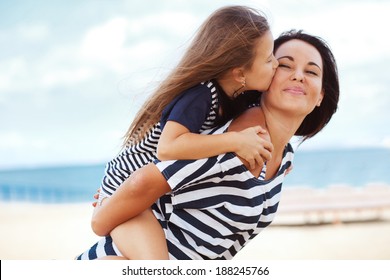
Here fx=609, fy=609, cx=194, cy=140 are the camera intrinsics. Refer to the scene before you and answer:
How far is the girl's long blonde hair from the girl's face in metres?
0.02

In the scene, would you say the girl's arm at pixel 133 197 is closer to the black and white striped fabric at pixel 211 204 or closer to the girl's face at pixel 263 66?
the black and white striped fabric at pixel 211 204

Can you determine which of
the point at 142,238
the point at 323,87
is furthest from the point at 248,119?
the point at 142,238

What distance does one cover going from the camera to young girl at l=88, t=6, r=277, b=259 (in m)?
1.83

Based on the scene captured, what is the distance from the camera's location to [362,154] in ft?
59.7

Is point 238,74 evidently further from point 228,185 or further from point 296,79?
point 228,185

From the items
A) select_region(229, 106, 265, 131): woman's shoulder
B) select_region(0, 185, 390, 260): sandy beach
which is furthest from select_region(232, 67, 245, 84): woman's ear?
select_region(0, 185, 390, 260): sandy beach

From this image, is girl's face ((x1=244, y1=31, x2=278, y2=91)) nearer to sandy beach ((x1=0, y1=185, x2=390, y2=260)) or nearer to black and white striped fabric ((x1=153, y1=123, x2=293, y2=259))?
black and white striped fabric ((x1=153, y1=123, x2=293, y2=259))

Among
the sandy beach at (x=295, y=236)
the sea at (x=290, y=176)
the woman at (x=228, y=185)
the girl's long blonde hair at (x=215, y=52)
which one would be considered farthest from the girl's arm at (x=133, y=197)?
the sea at (x=290, y=176)

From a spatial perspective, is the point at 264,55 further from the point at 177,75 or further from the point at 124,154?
the point at 124,154

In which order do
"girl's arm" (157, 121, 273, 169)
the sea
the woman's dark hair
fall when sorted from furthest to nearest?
the sea
the woman's dark hair
"girl's arm" (157, 121, 273, 169)

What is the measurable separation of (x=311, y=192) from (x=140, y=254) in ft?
21.1

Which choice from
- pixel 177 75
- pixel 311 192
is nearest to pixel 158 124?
pixel 177 75

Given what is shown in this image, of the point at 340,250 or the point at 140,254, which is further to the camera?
the point at 340,250

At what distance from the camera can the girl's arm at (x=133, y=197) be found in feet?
5.98
